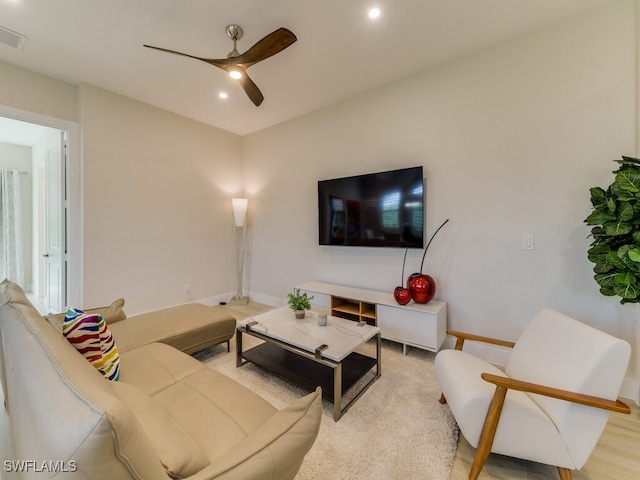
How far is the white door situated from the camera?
314 centimetres

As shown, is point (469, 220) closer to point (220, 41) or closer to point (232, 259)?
point (220, 41)

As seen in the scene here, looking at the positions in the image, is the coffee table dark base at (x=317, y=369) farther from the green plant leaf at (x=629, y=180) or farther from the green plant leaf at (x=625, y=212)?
the green plant leaf at (x=629, y=180)

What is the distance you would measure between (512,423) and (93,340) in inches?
82.1

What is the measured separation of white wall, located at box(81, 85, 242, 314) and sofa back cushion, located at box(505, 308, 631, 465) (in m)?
4.12

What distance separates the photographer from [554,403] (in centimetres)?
135

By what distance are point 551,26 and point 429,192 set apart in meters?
1.62

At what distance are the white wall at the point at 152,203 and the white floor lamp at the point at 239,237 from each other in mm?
129

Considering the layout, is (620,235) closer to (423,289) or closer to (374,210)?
(423,289)

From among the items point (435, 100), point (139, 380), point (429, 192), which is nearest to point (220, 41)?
point (435, 100)

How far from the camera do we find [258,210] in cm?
455

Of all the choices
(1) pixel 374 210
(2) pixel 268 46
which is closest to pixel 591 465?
(1) pixel 374 210

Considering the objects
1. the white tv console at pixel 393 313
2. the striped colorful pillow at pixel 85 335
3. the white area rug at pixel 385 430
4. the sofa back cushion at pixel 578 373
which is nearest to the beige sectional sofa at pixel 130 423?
the striped colorful pillow at pixel 85 335

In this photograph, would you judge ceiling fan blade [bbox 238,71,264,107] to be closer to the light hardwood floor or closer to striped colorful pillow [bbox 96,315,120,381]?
striped colorful pillow [bbox 96,315,120,381]

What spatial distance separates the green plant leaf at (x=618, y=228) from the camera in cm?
167
